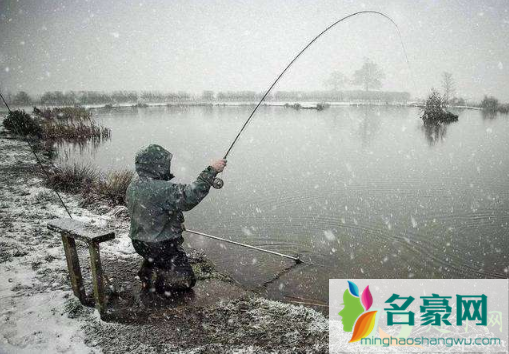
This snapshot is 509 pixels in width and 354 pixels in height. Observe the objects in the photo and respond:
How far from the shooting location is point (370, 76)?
102m

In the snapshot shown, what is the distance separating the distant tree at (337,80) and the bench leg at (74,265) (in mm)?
112649

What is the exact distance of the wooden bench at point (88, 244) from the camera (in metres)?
3.41

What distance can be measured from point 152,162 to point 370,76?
109034 mm

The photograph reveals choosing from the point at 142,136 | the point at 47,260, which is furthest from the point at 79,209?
the point at 142,136

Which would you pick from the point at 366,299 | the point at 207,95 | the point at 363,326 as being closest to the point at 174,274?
the point at 363,326

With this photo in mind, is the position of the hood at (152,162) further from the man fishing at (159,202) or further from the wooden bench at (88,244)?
the wooden bench at (88,244)

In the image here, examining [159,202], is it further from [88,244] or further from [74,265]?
[74,265]

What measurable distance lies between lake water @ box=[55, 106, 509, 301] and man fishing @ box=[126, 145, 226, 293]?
6.85ft

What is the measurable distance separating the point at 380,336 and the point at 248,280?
2350mm

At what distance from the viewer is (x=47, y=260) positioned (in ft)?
16.6

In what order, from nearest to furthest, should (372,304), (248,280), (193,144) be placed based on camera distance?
(372,304), (248,280), (193,144)

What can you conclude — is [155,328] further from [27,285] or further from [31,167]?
[31,167]

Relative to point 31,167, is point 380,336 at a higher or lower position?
lower

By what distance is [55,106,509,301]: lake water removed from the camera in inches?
241
